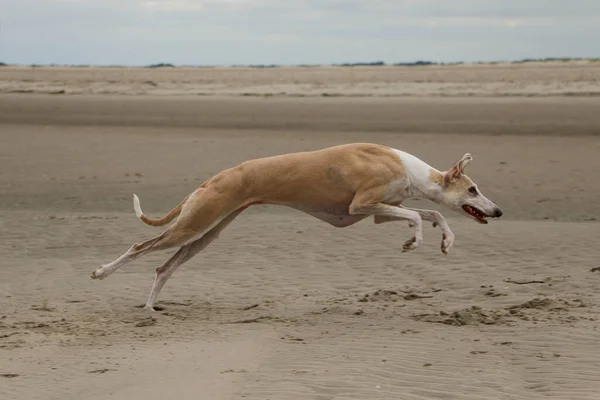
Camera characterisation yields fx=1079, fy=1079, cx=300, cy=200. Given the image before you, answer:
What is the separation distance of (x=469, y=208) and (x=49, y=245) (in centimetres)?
539

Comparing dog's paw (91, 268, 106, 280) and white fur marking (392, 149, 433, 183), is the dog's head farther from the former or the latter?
dog's paw (91, 268, 106, 280)

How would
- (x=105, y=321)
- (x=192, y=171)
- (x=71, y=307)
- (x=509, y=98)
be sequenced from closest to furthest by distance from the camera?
(x=105, y=321)
(x=71, y=307)
(x=192, y=171)
(x=509, y=98)

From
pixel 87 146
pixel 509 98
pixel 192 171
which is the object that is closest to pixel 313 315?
pixel 192 171

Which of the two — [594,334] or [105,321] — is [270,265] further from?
[594,334]

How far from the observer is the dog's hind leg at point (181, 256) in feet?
30.3

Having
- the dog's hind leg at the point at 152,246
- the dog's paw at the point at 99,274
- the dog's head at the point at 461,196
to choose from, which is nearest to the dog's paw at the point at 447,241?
the dog's head at the point at 461,196

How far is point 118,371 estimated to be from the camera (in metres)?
7.05

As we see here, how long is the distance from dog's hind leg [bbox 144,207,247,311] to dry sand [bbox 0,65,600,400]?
0.93 feet

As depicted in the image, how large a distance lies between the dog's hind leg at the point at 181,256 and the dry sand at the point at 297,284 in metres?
0.28

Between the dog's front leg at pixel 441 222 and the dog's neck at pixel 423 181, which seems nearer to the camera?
the dog's front leg at pixel 441 222

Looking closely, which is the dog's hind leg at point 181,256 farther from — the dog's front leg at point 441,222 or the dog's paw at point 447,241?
the dog's paw at point 447,241

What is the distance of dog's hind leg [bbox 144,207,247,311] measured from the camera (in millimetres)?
9242

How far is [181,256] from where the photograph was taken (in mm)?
9438

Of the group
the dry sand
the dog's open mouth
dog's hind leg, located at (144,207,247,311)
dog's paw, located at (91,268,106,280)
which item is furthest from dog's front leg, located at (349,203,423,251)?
dog's paw, located at (91,268,106,280)
